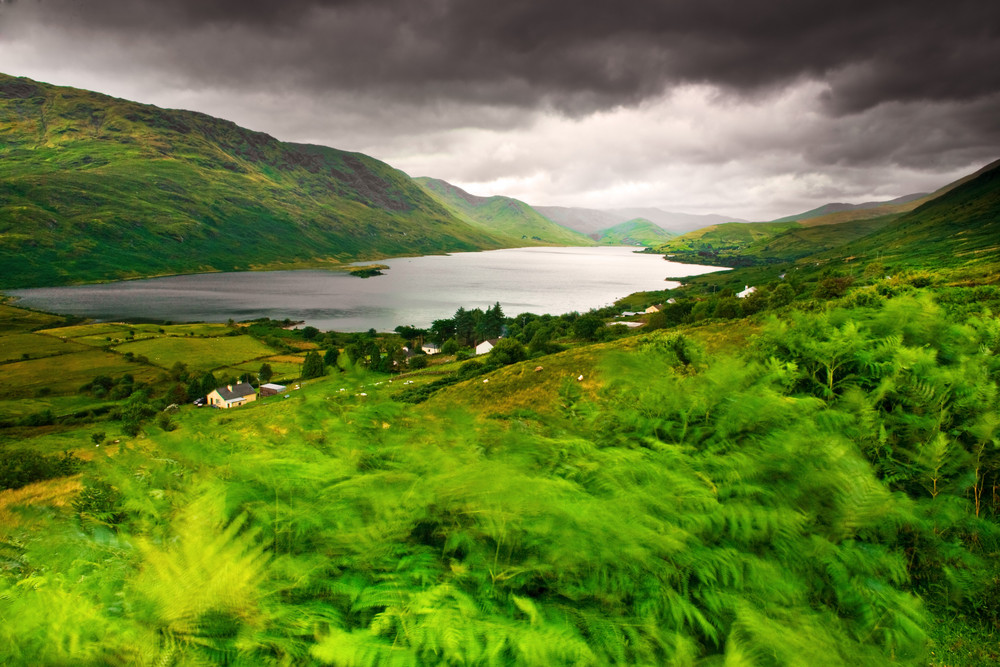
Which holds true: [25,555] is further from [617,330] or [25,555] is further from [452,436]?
[617,330]

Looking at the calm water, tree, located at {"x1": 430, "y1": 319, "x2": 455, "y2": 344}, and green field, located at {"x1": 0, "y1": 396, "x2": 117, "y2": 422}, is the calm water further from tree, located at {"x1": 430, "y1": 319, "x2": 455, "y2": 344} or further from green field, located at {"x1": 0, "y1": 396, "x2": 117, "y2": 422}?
green field, located at {"x1": 0, "y1": 396, "x2": 117, "y2": 422}

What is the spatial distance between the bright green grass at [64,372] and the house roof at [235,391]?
16.9 m

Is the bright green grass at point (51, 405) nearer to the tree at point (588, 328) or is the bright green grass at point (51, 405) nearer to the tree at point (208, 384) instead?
the tree at point (208, 384)

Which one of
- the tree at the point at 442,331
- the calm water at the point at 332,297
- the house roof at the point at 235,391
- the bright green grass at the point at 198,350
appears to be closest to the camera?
the house roof at the point at 235,391

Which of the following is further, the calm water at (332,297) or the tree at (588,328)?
the calm water at (332,297)

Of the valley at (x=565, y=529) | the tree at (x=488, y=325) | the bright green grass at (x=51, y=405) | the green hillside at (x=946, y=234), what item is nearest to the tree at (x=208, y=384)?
the bright green grass at (x=51, y=405)

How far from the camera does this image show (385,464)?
11.6 feet

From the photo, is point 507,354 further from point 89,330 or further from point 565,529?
point 89,330

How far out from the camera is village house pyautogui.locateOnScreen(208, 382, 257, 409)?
61625 millimetres

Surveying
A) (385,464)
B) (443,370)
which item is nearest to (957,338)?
(385,464)

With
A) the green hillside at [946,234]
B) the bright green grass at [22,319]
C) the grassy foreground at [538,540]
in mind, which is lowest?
the bright green grass at [22,319]

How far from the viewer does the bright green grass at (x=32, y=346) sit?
258 feet

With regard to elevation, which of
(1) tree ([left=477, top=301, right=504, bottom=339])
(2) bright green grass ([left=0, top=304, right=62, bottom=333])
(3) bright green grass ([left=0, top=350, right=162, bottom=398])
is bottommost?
(3) bright green grass ([left=0, top=350, right=162, bottom=398])

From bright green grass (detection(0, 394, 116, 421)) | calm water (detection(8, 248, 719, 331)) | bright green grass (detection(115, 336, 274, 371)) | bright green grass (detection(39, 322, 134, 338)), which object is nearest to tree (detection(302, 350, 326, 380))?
bright green grass (detection(0, 394, 116, 421))
